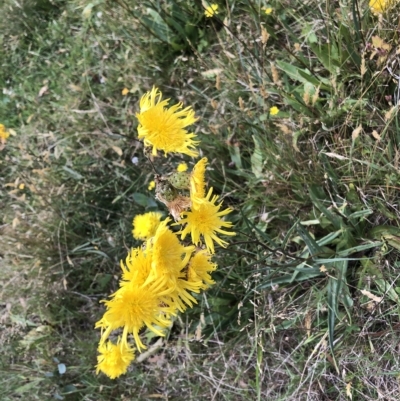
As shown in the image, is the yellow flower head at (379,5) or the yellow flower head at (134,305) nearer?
the yellow flower head at (134,305)

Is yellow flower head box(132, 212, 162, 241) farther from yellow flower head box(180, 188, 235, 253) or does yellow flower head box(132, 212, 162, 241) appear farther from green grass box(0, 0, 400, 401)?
yellow flower head box(180, 188, 235, 253)

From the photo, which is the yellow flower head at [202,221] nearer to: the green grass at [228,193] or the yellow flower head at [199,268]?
the yellow flower head at [199,268]

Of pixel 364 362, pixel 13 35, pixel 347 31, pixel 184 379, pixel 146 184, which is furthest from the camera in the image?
pixel 13 35

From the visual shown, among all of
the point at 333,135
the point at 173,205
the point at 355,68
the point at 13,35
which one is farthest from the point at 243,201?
the point at 13,35

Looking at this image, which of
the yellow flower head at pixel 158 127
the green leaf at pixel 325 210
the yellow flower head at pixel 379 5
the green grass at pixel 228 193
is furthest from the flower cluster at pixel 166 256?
the yellow flower head at pixel 379 5

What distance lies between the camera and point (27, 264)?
2357mm

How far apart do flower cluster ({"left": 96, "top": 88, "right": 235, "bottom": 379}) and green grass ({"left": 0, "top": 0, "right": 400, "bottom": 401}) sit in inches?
7.3

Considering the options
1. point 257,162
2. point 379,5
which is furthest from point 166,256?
point 379,5

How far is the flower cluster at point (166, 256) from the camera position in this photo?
1101mm

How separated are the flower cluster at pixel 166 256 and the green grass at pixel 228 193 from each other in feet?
0.61

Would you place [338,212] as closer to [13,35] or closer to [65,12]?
[65,12]

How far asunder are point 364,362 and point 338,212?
513 millimetres

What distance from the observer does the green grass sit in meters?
1.62

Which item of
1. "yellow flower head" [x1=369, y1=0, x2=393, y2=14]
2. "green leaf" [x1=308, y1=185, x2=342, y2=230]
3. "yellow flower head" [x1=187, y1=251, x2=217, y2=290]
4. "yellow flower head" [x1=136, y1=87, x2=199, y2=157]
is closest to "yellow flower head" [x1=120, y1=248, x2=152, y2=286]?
Answer: "yellow flower head" [x1=187, y1=251, x2=217, y2=290]
